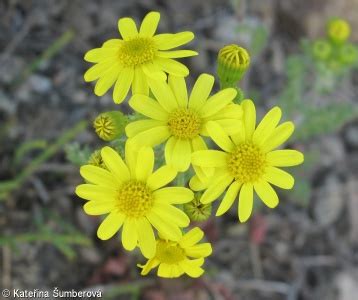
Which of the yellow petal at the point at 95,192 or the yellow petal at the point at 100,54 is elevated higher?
the yellow petal at the point at 100,54

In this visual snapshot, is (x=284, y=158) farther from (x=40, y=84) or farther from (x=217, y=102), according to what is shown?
(x=40, y=84)

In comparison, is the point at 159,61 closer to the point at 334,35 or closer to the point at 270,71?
the point at 334,35

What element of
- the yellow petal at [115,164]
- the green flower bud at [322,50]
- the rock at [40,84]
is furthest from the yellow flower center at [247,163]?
the rock at [40,84]

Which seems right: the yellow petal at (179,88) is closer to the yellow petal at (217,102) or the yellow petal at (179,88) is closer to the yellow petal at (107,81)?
the yellow petal at (217,102)

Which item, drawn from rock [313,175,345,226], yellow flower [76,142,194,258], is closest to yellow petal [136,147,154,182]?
yellow flower [76,142,194,258]

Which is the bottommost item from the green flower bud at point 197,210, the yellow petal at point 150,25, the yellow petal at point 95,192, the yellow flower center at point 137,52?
the green flower bud at point 197,210

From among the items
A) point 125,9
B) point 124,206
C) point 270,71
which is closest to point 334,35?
point 270,71
